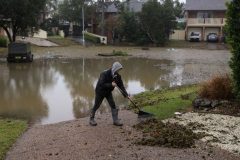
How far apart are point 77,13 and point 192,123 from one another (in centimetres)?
6164

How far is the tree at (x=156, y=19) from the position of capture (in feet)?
192

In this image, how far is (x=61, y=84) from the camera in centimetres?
2309

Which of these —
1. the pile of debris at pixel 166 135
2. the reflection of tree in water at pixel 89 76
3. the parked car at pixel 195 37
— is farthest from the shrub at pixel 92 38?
the pile of debris at pixel 166 135

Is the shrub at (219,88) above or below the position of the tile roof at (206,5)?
below

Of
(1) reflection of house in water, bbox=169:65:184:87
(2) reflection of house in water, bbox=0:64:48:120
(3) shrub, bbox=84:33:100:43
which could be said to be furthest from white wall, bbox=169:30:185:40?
A: (2) reflection of house in water, bbox=0:64:48:120

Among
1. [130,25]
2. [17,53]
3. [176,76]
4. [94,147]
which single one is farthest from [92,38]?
[94,147]

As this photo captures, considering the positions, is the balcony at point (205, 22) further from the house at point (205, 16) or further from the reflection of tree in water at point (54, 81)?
the reflection of tree in water at point (54, 81)

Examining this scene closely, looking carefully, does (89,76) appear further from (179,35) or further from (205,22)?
(179,35)

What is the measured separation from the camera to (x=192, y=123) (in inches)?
444

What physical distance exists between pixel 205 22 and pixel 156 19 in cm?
1156

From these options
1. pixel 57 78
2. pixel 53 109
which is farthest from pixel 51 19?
pixel 53 109

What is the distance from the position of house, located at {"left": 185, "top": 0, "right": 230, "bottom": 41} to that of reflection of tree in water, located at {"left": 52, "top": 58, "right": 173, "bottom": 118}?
32.6m

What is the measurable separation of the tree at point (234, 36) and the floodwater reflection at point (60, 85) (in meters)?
5.08

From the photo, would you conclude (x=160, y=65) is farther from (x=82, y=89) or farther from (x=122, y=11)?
(x=122, y=11)
